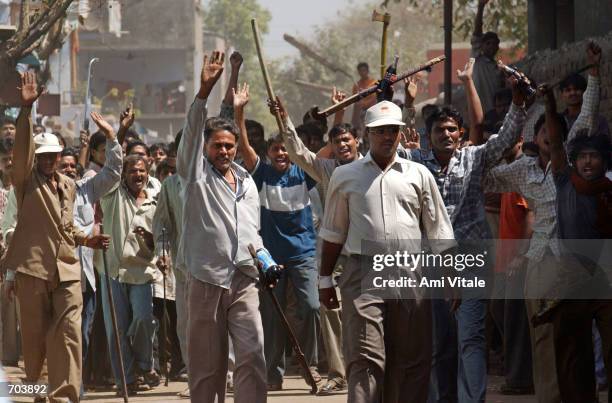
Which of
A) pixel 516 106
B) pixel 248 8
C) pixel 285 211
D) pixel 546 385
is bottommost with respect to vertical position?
pixel 546 385

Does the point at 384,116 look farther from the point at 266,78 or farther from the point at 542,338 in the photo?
the point at 266,78

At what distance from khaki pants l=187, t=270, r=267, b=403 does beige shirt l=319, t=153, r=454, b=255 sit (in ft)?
2.59

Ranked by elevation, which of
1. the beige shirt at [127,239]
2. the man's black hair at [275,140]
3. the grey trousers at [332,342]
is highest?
the man's black hair at [275,140]

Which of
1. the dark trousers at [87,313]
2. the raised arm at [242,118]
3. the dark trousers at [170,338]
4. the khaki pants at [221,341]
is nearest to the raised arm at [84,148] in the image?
the dark trousers at [170,338]

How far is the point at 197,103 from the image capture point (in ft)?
29.1

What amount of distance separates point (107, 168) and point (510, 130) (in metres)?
3.19

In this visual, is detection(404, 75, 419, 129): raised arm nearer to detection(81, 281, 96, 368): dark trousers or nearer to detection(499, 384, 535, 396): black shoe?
detection(499, 384, 535, 396): black shoe

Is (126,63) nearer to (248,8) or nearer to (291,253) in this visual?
(248,8)

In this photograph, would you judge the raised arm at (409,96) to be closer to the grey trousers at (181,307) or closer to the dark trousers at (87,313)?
the grey trousers at (181,307)

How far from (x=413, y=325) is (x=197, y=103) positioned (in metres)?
1.81

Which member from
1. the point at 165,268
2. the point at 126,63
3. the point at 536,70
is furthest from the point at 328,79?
the point at 165,268

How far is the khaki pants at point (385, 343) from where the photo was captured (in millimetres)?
8414

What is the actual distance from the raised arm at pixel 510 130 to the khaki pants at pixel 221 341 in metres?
1.78

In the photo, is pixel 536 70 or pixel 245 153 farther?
pixel 536 70
